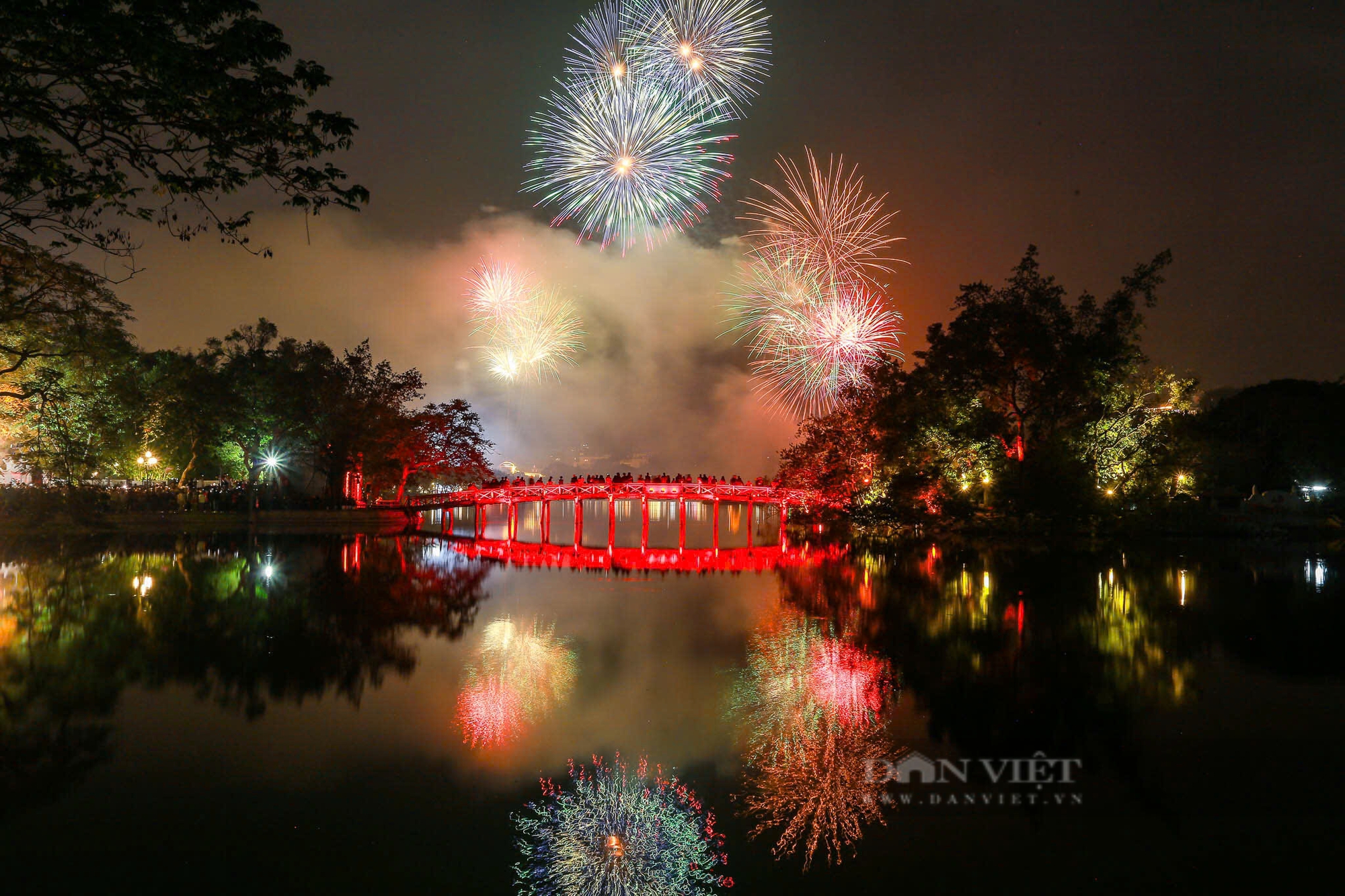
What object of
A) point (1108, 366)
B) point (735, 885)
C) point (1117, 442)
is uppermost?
point (1108, 366)

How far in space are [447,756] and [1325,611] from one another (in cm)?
1573

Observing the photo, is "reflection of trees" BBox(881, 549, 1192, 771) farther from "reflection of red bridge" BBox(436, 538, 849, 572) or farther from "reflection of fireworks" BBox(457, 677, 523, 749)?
"reflection of red bridge" BBox(436, 538, 849, 572)

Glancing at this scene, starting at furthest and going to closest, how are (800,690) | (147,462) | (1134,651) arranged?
(147,462) < (1134,651) < (800,690)

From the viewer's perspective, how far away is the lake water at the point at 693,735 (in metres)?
5.16

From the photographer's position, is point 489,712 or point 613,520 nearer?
point 489,712

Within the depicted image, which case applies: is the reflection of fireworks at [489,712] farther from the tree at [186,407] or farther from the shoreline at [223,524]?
the tree at [186,407]

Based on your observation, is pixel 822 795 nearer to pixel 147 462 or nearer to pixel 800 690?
pixel 800 690

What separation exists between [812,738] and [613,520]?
40.1 metres

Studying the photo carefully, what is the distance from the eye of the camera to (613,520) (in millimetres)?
47125

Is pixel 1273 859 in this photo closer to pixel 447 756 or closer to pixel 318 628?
pixel 447 756

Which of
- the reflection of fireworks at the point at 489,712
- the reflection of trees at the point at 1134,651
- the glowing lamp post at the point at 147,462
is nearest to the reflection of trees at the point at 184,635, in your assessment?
the reflection of fireworks at the point at 489,712

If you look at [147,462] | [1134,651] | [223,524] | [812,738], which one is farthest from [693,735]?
[147,462]

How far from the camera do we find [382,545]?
27734 mm

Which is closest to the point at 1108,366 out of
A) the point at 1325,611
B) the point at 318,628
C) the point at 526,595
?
the point at 1325,611
